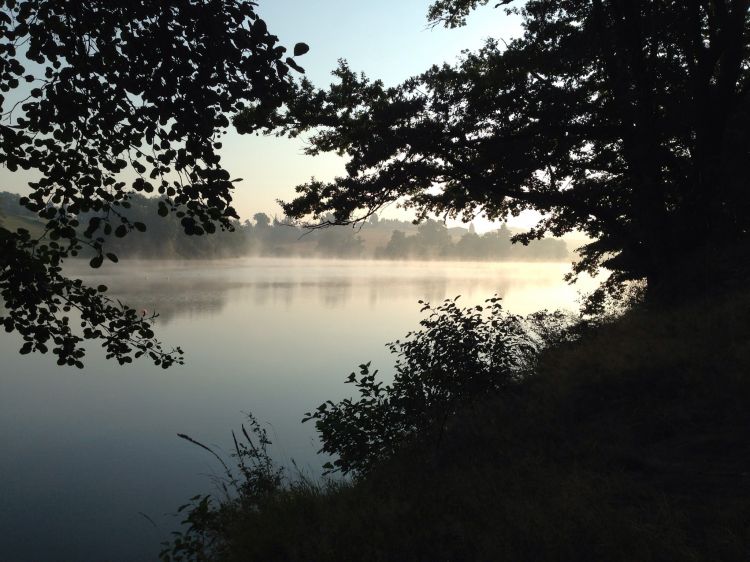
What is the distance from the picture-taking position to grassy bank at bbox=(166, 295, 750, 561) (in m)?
4.53

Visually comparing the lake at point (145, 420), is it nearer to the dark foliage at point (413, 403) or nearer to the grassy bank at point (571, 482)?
the grassy bank at point (571, 482)

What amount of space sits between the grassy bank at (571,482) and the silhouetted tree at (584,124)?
4.22m

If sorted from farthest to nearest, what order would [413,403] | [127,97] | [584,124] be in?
→ [584,124] → [413,403] → [127,97]

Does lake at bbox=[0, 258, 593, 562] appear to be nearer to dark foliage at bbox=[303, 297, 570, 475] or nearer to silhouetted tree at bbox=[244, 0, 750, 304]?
dark foliage at bbox=[303, 297, 570, 475]

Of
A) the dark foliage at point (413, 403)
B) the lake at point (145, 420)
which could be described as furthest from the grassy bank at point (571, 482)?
the lake at point (145, 420)

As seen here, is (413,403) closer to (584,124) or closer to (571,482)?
(571,482)

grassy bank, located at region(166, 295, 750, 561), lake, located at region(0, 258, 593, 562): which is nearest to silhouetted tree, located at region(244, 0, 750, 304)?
grassy bank, located at region(166, 295, 750, 561)

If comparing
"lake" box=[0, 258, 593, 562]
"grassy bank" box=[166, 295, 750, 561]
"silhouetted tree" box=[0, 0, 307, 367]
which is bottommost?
"lake" box=[0, 258, 593, 562]

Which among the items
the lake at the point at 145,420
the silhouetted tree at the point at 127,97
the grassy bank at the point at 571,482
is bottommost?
the lake at the point at 145,420

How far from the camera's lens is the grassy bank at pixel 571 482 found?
14.9 feet

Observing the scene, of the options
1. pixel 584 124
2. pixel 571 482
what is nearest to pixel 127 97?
pixel 571 482

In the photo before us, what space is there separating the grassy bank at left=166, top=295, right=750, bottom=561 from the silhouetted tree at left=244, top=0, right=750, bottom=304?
13.8 ft

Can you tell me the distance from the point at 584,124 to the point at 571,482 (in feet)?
34.0

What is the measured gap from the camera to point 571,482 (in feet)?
18.2
